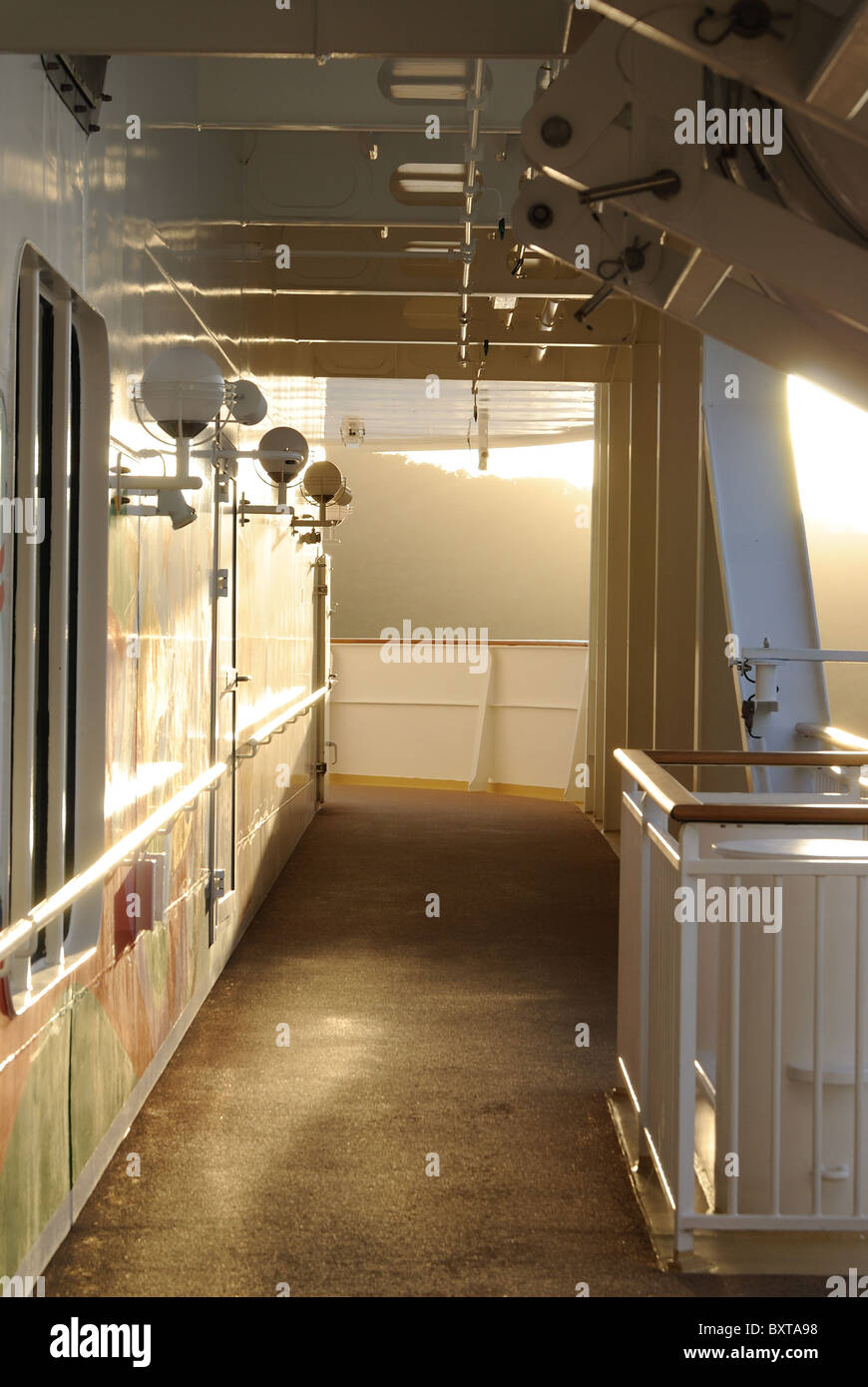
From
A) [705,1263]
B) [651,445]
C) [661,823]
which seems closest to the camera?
[705,1263]

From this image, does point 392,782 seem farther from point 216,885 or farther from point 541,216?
point 541,216

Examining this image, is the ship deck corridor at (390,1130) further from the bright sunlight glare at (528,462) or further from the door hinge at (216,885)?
the bright sunlight glare at (528,462)

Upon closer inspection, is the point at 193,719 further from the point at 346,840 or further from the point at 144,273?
the point at 346,840

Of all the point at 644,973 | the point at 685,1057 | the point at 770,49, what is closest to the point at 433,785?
the point at 644,973

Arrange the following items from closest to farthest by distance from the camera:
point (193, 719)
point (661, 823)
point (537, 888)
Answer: point (661, 823), point (193, 719), point (537, 888)

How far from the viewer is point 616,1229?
2869 mm

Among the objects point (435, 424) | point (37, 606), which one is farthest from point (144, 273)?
point (435, 424)

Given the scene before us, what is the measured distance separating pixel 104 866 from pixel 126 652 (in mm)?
672

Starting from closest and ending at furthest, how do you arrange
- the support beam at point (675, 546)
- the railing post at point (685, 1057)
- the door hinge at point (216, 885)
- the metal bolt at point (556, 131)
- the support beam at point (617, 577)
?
the metal bolt at point (556, 131)
the railing post at point (685, 1057)
the door hinge at point (216, 885)
the support beam at point (675, 546)
the support beam at point (617, 577)

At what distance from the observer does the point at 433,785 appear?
1195 cm

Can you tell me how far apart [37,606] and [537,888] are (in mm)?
4394

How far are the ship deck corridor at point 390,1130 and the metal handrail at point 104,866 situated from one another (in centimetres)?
71

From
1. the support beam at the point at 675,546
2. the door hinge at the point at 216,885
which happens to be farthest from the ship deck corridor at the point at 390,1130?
the support beam at the point at 675,546

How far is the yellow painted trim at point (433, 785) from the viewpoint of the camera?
11485mm
